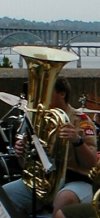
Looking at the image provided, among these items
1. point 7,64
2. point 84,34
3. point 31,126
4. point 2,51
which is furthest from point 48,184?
point 84,34

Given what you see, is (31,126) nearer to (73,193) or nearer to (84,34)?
(73,193)

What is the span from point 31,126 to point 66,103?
1.04 ft

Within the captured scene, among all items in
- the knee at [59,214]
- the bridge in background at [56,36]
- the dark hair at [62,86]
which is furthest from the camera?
the bridge in background at [56,36]

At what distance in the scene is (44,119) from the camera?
3.25 metres

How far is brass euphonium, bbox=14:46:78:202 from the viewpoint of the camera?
3.18 metres

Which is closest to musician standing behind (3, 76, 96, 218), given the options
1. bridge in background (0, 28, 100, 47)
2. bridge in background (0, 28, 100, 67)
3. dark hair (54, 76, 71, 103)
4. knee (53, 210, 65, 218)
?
dark hair (54, 76, 71, 103)

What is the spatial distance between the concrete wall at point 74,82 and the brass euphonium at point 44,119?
2.02 m

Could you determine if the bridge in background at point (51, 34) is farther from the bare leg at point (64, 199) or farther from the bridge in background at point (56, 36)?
the bare leg at point (64, 199)

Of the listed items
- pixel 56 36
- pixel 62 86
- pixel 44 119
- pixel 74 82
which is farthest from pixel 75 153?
pixel 56 36

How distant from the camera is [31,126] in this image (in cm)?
321

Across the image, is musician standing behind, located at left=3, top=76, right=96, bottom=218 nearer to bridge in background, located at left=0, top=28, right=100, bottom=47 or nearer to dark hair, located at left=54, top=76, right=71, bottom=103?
dark hair, located at left=54, top=76, right=71, bottom=103

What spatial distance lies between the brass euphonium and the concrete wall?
202 cm

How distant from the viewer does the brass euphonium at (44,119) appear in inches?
125

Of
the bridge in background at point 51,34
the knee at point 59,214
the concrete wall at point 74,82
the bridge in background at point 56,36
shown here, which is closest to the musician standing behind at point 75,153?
the knee at point 59,214
